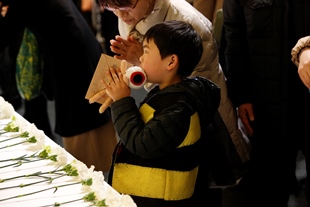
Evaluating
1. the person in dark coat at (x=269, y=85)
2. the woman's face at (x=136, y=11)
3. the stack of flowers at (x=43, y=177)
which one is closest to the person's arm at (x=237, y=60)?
the person in dark coat at (x=269, y=85)

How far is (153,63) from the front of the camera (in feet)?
7.13

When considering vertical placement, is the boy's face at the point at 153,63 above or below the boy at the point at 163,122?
above

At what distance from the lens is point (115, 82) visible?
7.15 ft

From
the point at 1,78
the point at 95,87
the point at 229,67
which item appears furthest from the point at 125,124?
the point at 1,78

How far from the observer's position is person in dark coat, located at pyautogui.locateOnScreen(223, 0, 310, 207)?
8.50 ft

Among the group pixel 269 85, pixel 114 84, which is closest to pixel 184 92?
pixel 114 84

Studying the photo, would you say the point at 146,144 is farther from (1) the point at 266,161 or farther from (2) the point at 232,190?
(2) the point at 232,190

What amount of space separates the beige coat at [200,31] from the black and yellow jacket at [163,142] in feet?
0.77

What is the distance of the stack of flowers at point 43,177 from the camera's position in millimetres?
1919

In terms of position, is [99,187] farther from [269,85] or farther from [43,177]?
[269,85]

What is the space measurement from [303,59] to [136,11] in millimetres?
603

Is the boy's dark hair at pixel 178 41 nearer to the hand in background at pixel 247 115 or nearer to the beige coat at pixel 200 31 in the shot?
the beige coat at pixel 200 31

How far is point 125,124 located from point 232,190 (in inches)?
52.9

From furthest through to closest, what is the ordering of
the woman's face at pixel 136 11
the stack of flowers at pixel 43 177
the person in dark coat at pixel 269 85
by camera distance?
1. the person in dark coat at pixel 269 85
2. the woman's face at pixel 136 11
3. the stack of flowers at pixel 43 177
